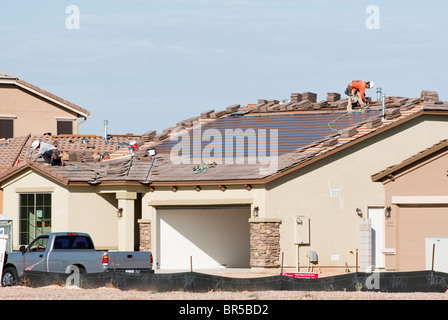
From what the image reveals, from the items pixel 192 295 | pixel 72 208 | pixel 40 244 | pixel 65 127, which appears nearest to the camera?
pixel 192 295

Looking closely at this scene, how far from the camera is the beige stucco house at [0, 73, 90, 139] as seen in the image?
63.1m

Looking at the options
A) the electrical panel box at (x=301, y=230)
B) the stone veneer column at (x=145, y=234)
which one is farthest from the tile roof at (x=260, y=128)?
the electrical panel box at (x=301, y=230)

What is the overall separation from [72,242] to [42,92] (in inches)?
1302

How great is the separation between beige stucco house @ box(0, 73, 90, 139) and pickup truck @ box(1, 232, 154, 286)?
31.3 m

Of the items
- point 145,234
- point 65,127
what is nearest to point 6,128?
point 65,127

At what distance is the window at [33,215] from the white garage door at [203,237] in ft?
15.5

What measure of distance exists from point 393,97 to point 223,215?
10405mm

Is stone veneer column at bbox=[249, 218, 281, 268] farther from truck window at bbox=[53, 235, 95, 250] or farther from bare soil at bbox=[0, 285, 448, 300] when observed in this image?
bare soil at bbox=[0, 285, 448, 300]

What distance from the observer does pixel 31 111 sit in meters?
64.2

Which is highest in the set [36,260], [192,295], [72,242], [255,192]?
[255,192]

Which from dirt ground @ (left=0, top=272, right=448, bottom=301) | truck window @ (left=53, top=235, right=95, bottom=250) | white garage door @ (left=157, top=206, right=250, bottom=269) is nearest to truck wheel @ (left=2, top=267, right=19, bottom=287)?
truck window @ (left=53, top=235, right=95, bottom=250)

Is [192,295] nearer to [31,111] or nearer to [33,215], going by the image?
[33,215]

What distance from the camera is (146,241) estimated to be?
42062 millimetres

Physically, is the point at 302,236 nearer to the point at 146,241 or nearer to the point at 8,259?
the point at 146,241
